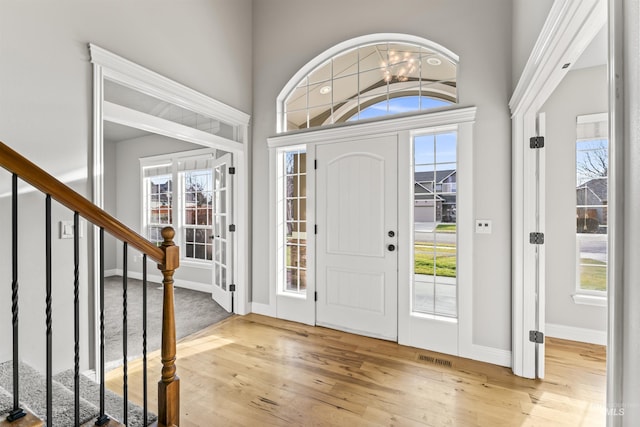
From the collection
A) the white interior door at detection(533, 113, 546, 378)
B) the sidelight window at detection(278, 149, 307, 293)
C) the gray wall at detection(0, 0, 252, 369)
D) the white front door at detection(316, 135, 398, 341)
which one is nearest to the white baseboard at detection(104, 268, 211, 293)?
the sidelight window at detection(278, 149, 307, 293)

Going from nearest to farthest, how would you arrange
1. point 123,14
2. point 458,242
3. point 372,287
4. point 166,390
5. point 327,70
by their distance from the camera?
1. point 166,390
2. point 123,14
3. point 458,242
4. point 372,287
5. point 327,70

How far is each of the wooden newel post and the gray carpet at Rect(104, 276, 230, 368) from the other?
131 cm

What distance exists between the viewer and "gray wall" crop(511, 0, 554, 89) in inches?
65.4

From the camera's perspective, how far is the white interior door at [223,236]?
151 inches

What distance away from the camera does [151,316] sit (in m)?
3.59

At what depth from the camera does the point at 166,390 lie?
1.56 metres

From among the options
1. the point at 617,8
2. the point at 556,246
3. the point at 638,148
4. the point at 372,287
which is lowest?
the point at 372,287

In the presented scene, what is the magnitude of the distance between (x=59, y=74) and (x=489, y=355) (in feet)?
12.8

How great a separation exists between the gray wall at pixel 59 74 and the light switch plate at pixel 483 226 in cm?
308

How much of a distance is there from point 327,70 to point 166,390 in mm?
3295

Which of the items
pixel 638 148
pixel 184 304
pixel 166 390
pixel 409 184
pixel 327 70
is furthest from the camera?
pixel 184 304

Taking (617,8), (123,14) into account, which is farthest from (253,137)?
(617,8)

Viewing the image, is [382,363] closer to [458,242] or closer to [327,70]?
[458,242]

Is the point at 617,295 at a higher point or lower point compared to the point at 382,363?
higher
